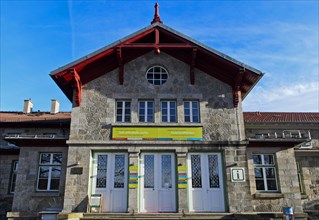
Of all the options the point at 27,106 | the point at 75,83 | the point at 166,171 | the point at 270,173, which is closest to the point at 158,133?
the point at 166,171

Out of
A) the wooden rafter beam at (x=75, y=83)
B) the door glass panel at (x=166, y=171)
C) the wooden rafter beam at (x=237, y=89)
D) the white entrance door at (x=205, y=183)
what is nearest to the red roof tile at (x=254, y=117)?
the wooden rafter beam at (x=75, y=83)

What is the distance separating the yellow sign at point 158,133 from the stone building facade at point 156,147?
40mm

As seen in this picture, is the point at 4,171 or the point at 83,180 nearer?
the point at 83,180

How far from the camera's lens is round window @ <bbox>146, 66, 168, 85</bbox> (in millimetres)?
13953

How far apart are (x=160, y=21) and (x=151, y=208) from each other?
7.85m

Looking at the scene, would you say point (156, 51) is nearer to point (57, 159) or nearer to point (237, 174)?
point (237, 174)

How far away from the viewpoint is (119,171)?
12789 mm

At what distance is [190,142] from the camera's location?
1291 centimetres

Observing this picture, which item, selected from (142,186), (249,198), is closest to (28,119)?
(142,186)

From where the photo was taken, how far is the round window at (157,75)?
14.0 metres

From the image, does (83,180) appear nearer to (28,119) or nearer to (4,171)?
(4,171)

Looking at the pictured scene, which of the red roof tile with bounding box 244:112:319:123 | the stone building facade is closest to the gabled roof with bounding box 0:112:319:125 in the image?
the red roof tile with bounding box 244:112:319:123

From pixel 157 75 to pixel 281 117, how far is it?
33.4 ft

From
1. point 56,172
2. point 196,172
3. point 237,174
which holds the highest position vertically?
point 56,172
